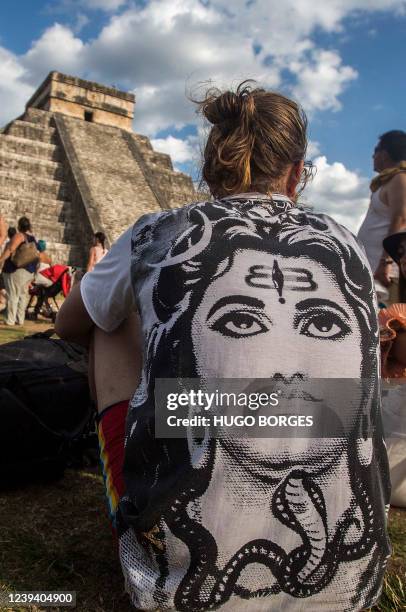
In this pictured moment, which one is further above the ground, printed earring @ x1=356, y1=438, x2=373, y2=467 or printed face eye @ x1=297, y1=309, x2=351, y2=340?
printed face eye @ x1=297, y1=309, x2=351, y2=340

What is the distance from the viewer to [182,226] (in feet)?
3.88

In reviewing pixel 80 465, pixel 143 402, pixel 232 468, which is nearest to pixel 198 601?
pixel 232 468

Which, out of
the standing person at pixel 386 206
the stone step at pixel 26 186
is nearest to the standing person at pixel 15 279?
the standing person at pixel 386 206

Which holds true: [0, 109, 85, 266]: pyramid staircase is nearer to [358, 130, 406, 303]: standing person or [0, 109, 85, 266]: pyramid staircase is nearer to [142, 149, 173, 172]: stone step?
[142, 149, 173, 172]: stone step

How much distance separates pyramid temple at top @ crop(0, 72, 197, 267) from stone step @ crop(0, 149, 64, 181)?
0.03 meters

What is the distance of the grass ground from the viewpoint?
52.8 inches

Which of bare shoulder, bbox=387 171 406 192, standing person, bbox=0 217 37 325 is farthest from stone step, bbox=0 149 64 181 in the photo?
bare shoulder, bbox=387 171 406 192

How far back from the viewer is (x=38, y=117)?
736 inches

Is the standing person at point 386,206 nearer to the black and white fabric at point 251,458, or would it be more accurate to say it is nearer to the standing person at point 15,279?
the black and white fabric at point 251,458

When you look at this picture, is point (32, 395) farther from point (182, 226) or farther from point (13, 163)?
point (13, 163)

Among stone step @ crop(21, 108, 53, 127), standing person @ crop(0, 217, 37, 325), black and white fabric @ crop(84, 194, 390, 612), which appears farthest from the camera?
stone step @ crop(21, 108, 53, 127)

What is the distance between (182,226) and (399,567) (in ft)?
3.61

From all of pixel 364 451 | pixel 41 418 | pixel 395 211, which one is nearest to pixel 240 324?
pixel 364 451

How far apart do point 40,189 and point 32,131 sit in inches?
108
